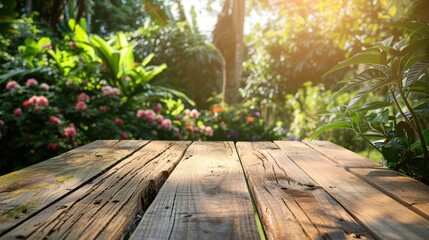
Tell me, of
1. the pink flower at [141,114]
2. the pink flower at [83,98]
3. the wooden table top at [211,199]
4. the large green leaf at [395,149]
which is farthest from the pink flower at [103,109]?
the large green leaf at [395,149]

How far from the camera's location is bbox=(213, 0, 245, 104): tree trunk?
689 centimetres

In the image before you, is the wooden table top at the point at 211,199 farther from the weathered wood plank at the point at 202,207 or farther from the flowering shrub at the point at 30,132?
the flowering shrub at the point at 30,132

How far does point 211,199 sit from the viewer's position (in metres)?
0.88

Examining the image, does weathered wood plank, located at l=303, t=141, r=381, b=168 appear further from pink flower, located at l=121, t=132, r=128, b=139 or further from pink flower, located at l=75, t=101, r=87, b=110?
pink flower, located at l=75, t=101, r=87, b=110

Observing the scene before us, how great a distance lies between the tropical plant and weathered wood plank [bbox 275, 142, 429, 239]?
207mm

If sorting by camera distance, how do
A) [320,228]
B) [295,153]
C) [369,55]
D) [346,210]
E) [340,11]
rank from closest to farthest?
[320,228]
[346,210]
[369,55]
[295,153]
[340,11]

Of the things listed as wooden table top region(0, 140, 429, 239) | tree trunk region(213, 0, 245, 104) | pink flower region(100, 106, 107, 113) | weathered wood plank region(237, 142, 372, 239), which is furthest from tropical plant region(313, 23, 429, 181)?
tree trunk region(213, 0, 245, 104)

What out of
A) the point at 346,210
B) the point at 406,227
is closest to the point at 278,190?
the point at 346,210

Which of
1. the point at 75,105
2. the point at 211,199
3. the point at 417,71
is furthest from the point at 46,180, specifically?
the point at 75,105

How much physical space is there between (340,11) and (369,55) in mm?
2588

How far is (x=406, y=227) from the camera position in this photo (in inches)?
27.9

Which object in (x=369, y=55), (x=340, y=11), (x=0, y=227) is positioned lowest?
(x=0, y=227)

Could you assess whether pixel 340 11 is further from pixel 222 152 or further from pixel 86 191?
pixel 86 191

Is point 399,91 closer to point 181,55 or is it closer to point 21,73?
point 21,73
